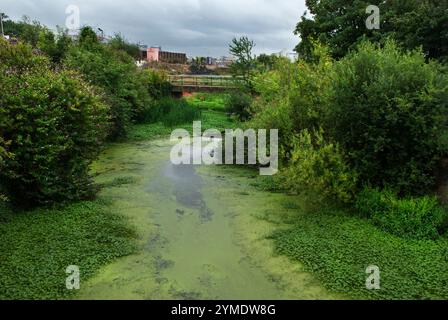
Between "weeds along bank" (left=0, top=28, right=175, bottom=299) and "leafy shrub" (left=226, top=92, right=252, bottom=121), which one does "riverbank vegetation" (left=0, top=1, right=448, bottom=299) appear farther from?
"leafy shrub" (left=226, top=92, right=252, bottom=121)

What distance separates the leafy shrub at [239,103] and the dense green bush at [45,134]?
34.4 feet

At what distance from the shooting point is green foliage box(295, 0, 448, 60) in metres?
12.3

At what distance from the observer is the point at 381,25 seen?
15.8m

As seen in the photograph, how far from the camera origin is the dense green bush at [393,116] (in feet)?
20.8

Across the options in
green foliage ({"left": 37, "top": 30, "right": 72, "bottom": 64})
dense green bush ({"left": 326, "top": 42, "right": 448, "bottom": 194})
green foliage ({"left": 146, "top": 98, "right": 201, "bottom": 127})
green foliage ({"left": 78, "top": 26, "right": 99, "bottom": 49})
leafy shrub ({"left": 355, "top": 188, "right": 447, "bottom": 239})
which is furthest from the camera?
green foliage ({"left": 146, "top": 98, "right": 201, "bottom": 127})

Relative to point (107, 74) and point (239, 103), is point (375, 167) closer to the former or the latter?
point (107, 74)

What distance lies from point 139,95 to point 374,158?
12.2m

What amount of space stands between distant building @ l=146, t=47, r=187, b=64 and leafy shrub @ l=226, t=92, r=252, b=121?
119ft

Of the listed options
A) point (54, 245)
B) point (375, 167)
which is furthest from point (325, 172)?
point (54, 245)

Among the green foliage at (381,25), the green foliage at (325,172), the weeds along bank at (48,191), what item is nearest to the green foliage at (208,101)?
the green foliage at (381,25)

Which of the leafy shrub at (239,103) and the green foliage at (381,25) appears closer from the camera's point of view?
the green foliage at (381,25)

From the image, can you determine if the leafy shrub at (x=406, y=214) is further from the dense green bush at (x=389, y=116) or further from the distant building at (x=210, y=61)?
the distant building at (x=210, y=61)

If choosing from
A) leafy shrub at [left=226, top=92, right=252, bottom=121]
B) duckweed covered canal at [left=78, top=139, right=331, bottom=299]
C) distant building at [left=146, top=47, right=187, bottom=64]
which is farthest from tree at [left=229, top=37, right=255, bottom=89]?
distant building at [left=146, top=47, right=187, bottom=64]

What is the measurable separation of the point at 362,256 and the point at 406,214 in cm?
136
